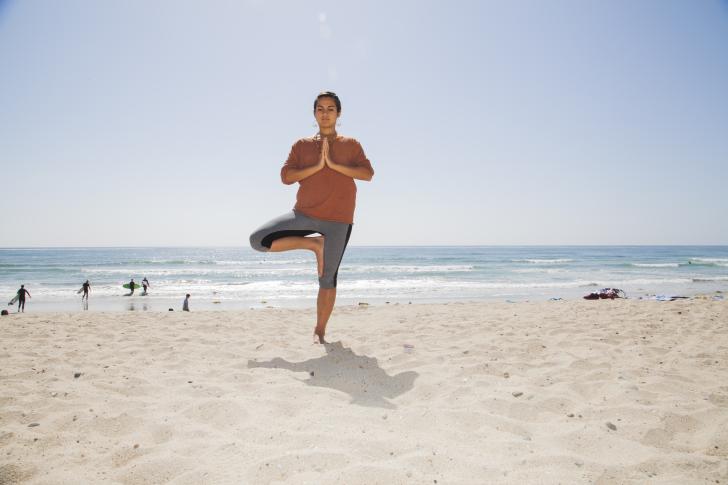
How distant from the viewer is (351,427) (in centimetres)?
209

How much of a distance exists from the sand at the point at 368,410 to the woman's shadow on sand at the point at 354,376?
2 centimetres

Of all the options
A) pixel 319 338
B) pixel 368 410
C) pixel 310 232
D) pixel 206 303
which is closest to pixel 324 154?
pixel 310 232

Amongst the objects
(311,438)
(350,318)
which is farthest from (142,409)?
(350,318)

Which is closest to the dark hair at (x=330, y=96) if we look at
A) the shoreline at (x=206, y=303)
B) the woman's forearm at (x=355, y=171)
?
the woman's forearm at (x=355, y=171)

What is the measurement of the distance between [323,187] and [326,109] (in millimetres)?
803

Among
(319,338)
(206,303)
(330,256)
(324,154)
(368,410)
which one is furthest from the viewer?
(206,303)

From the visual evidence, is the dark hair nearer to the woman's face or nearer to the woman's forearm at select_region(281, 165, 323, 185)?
the woman's face

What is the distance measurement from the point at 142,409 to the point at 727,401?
366 centimetres

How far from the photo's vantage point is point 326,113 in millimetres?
3891

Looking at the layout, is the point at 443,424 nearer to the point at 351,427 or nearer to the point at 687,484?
the point at 351,427

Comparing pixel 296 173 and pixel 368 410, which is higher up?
pixel 296 173

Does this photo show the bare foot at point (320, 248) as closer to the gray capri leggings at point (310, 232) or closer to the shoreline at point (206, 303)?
the gray capri leggings at point (310, 232)

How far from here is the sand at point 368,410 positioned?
1668 millimetres

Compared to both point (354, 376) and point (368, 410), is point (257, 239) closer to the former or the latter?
point (354, 376)
